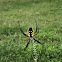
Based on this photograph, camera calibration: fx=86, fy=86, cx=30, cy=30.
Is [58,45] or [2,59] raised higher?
[58,45]

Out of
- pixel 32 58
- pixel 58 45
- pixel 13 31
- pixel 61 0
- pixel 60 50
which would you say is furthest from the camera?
pixel 61 0

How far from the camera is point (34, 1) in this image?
7516 millimetres

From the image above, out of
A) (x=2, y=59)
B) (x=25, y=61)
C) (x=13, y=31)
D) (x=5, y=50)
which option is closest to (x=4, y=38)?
(x=13, y=31)

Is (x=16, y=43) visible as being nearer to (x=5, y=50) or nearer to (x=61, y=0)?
(x=5, y=50)

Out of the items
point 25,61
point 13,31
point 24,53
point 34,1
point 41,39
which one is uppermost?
point 34,1

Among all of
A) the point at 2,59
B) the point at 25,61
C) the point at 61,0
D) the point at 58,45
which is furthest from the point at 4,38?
the point at 61,0

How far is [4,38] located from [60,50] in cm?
196

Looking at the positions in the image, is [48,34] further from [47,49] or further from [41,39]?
[47,49]

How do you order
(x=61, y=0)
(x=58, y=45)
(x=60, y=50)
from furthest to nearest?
(x=61, y=0) → (x=58, y=45) → (x=60, y=50)

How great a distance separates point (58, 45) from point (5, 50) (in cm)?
160

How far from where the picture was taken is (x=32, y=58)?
2.23 m

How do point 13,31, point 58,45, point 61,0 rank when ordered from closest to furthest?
point 58,45 → point 13,31 → point 61,0

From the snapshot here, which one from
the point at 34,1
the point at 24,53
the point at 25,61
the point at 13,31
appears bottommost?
the point at 25,61

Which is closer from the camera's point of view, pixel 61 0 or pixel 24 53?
pixel 24 53
